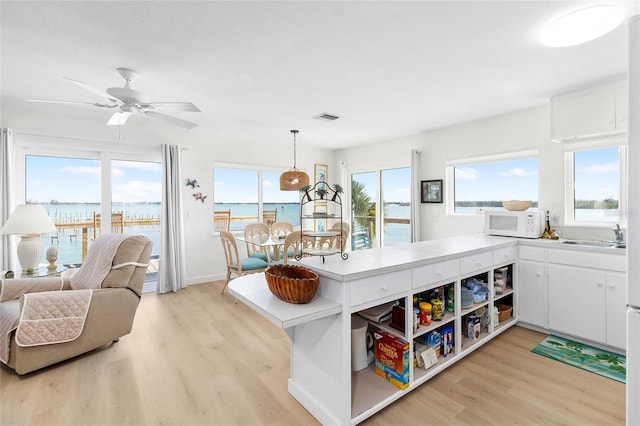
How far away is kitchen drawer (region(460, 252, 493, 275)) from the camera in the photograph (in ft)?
8.10

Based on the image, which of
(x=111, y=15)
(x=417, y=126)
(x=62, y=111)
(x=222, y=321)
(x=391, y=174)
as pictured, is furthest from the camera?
(x=391, y=174)

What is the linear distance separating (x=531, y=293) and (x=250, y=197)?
4.36 m

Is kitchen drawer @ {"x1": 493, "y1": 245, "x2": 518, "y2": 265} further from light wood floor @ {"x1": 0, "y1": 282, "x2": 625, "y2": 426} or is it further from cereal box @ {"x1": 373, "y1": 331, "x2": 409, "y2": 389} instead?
cereal box @ {"x1": 373, "y1": 331, "x2": 409, "y2": 389}

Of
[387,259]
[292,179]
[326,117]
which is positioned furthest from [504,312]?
[326,117]

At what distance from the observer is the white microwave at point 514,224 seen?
3.18m

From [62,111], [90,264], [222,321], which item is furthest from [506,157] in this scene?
[62,111]

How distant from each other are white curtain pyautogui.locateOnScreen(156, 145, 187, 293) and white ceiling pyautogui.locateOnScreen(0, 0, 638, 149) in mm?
1033

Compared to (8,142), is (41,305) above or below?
below

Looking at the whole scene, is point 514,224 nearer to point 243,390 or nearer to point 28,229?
point 243,390

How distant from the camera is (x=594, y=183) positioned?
3205 millimetres

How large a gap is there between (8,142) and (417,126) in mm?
5045

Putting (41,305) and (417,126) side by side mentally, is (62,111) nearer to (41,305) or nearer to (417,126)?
(41,305)

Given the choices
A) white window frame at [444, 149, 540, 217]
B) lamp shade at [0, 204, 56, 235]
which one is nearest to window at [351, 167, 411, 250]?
white window frame at [444, 149, 540, 217]

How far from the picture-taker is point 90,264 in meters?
2.82
